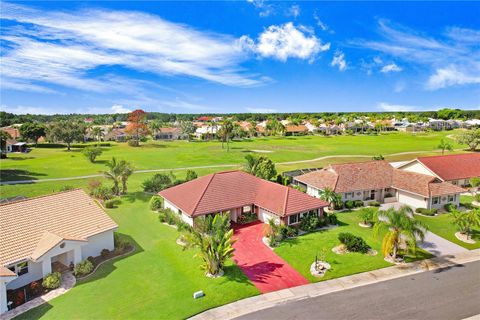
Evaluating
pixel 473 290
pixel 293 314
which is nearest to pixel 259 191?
pixel 293 314

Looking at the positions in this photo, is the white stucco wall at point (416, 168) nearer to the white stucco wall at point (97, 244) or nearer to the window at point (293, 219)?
the window at point (293, 219)

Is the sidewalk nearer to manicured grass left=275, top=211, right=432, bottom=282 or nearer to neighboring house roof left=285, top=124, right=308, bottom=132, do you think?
manicured grass left=275, top=211, right=432, bottom=282

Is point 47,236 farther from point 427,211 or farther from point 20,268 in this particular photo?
point 427,211

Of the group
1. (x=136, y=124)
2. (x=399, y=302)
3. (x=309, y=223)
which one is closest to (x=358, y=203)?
(x=309, y=223)

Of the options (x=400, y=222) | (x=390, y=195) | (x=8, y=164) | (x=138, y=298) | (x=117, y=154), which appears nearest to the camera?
(x=138, y=298)

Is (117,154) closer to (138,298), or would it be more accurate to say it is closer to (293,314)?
(138,298)

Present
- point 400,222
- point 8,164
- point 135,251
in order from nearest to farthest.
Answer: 1. point 400,222
2. point 135,251
3. point 8,164

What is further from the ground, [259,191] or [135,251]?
[259,191]
